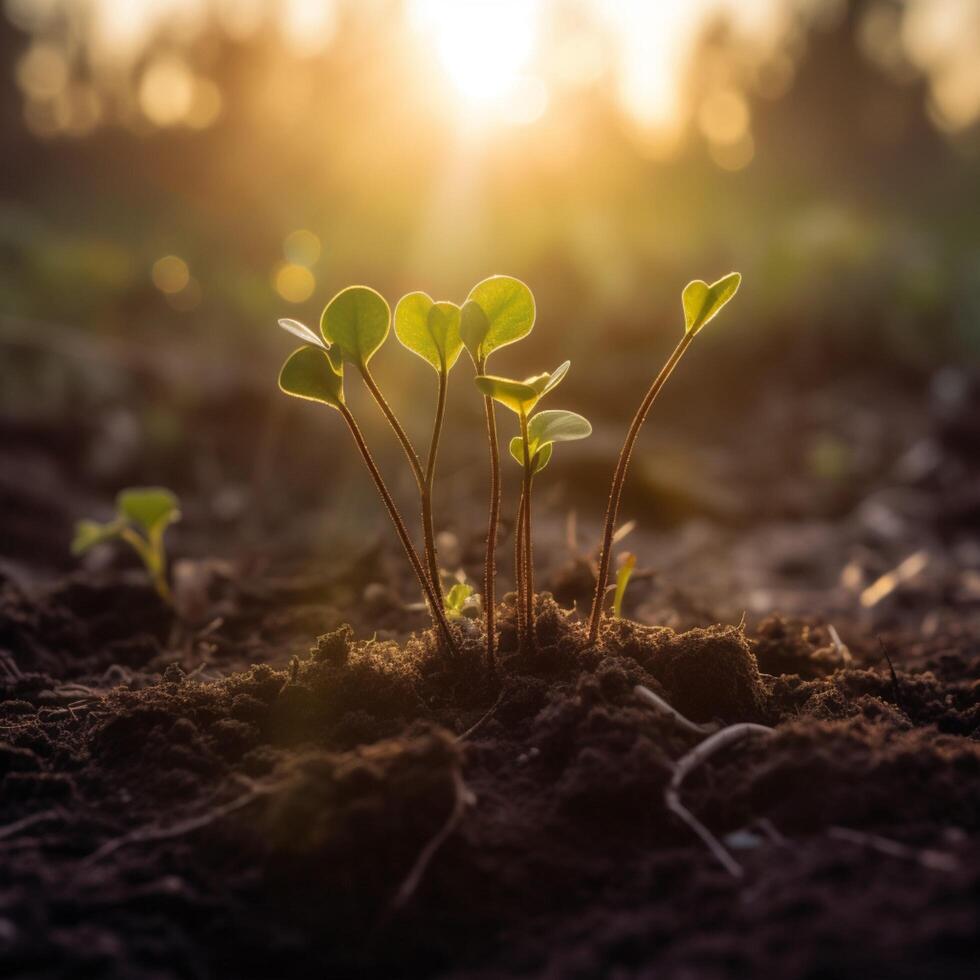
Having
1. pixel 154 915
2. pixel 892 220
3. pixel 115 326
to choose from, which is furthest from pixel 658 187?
pixel 154 915

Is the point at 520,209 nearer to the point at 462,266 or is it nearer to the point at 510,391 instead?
the point at 462,266

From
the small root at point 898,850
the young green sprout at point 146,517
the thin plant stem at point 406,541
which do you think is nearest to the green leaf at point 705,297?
the thin plant stem at point 406,541

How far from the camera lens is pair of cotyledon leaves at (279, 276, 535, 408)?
1.57 metres

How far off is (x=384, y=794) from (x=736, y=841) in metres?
0.56

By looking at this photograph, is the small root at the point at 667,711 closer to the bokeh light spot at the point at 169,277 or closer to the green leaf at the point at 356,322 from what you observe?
the green leaf at the point at 356,322

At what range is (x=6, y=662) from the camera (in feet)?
7.42

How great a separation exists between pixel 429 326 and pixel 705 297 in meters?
0.52

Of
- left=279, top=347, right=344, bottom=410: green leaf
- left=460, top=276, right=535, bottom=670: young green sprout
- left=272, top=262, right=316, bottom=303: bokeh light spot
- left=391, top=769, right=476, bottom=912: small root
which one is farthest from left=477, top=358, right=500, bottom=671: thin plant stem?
left=272, top=262, right=316, bottom=303: bokeh light spot

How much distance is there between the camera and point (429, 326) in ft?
5.22

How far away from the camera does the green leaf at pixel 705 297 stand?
5.23ft

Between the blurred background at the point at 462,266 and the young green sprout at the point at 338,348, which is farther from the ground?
the blurred background at the point at 462,266

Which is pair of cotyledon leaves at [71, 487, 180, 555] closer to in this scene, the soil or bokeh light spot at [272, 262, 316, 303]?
the soil

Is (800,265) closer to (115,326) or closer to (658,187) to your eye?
(658,187)

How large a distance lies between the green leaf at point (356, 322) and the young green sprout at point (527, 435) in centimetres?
23
